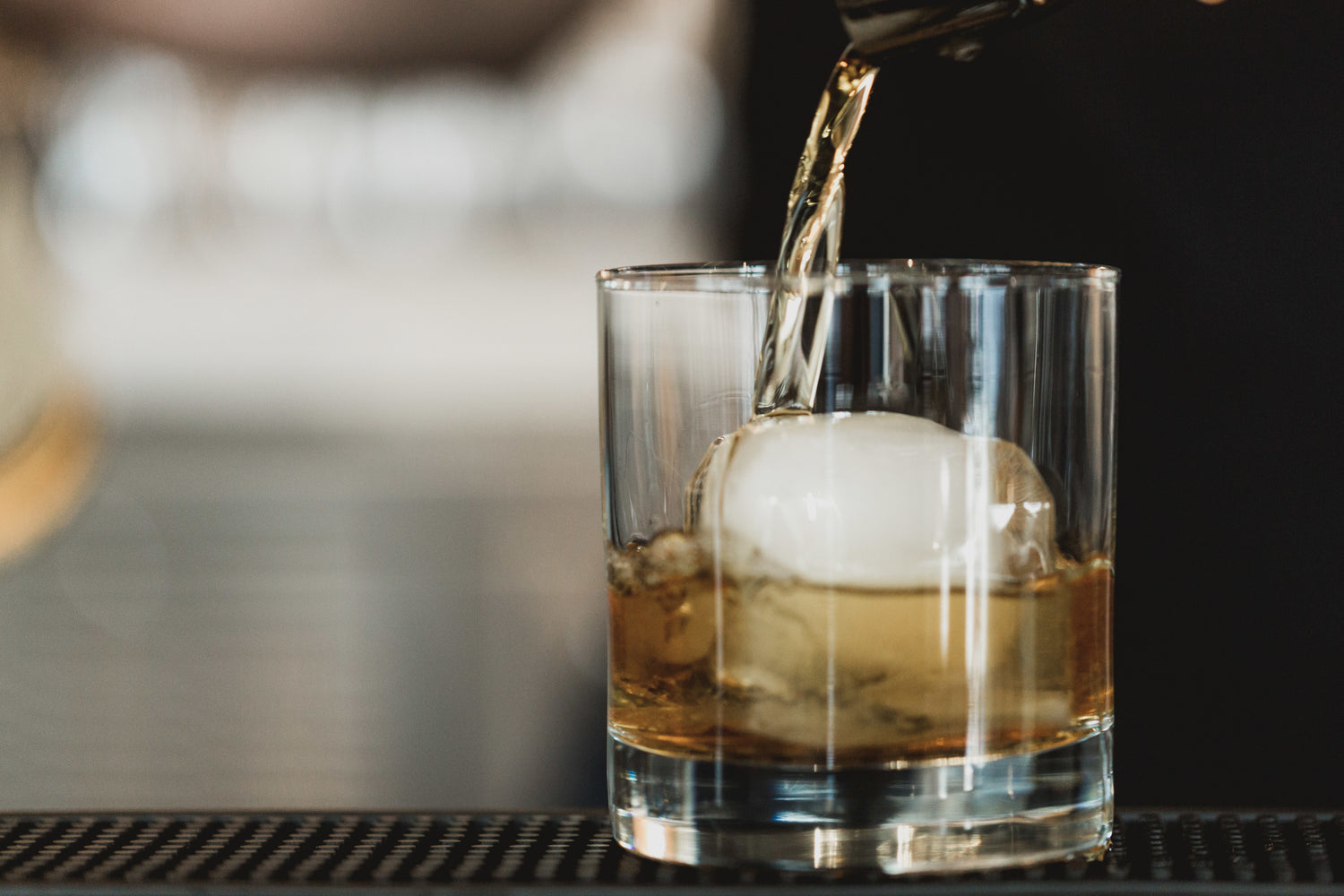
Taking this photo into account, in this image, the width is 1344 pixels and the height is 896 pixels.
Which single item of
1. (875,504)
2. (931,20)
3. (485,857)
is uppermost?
(931,20)

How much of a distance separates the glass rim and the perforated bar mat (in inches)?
6.7

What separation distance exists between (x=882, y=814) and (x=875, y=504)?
0.28 ft

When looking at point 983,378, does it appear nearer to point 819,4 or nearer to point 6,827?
point 6,827

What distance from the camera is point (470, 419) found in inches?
70.3

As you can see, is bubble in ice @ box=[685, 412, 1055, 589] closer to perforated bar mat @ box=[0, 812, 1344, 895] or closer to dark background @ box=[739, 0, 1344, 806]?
perforated bar mat @ box=[0, 812, 1344, 895]

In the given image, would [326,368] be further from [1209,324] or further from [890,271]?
[890,271]

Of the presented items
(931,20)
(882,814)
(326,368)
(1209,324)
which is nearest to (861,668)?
(882,814)

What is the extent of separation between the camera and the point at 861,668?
0.42 meters

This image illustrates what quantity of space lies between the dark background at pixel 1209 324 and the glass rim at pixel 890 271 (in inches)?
17.5

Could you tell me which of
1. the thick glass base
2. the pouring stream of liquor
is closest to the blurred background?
the pouring stream of liquor

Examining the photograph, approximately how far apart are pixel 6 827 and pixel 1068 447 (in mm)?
360

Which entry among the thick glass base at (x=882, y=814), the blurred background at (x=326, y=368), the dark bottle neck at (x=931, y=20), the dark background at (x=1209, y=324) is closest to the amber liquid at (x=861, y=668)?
the thick glass base at (x=882, y=814)

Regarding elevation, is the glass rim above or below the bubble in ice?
above

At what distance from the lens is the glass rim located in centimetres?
44
